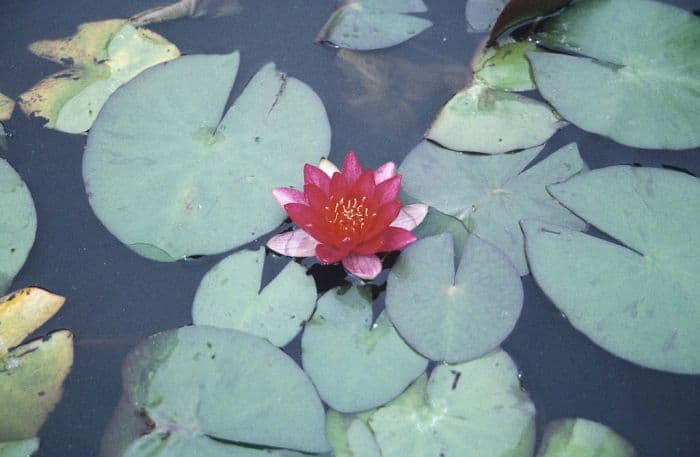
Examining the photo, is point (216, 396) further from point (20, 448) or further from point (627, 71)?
point (627, 71)

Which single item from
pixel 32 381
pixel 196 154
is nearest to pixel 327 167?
pixel 196 154

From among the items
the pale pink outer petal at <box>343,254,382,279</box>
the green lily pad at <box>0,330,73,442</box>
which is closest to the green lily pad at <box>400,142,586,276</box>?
the pale pink outer petal at <box>343,254,382,279</box>

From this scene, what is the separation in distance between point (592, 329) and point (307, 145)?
1.19 meters

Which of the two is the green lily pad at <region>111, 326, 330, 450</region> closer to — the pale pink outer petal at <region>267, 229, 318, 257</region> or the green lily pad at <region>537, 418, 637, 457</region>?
the pale pink outer petal at <region>267, 229, 318, 257</region>

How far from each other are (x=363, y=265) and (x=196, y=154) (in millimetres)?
798

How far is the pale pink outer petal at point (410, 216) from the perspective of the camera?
86.4 inches

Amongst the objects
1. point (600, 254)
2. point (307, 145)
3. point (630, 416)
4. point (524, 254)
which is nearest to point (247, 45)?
point (307, 145)

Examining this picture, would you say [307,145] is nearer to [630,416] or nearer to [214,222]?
[214,222]

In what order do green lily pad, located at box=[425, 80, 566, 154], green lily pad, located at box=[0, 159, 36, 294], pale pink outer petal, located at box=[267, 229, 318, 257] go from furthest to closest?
1. green lily pad, located at box=[425, 80, 566, 154]
2. green lily pad, located at box=[0, 159, 36, 294]
3. pale pink outer petal, located at box=[267, 229, 318, 257]

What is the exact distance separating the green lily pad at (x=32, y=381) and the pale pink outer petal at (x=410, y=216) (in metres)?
1.19

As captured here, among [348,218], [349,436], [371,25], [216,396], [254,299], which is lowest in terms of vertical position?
[349,436]

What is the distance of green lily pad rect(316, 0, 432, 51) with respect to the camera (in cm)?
276

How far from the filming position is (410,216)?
2213 mm

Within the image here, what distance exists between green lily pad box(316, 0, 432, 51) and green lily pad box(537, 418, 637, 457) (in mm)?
1681
